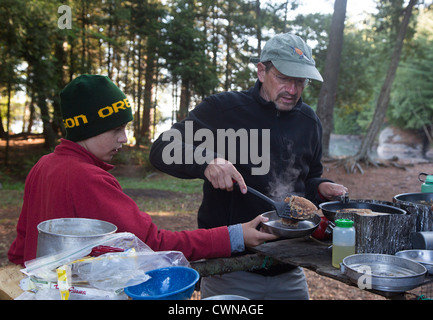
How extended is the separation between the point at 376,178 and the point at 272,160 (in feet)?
42.4

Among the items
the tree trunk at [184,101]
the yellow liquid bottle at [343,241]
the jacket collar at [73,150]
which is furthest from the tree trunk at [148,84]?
the yellow liquid bottle at [343,241]

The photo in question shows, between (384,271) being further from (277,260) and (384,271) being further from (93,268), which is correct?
(93,268)

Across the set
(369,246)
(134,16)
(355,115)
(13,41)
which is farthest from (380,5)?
(355,115)

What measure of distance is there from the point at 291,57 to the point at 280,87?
0.85 ft

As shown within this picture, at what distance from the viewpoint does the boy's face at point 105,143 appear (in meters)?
2.15

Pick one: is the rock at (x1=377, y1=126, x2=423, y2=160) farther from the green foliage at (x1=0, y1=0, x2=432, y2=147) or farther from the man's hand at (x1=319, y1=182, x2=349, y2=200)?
the man's hand at (x1=319, y1=182, x2=349, y2=200)

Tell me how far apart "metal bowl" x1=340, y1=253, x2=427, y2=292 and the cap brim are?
132cm

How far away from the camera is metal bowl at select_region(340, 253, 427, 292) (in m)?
1.66

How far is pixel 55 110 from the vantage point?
16.9 meters

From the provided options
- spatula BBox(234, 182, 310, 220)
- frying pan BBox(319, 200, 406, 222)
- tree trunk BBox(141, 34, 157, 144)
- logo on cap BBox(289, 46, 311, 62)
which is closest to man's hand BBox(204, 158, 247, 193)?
spatula BBox(234, 182, 310, 220)

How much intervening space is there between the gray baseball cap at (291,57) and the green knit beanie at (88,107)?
1266 mm

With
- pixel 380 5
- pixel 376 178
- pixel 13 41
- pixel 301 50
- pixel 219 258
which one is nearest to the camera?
pixel 219 258

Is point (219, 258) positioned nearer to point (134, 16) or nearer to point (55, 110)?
point (55, 110)

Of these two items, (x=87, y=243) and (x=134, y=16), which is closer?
(x=87, y=243)
